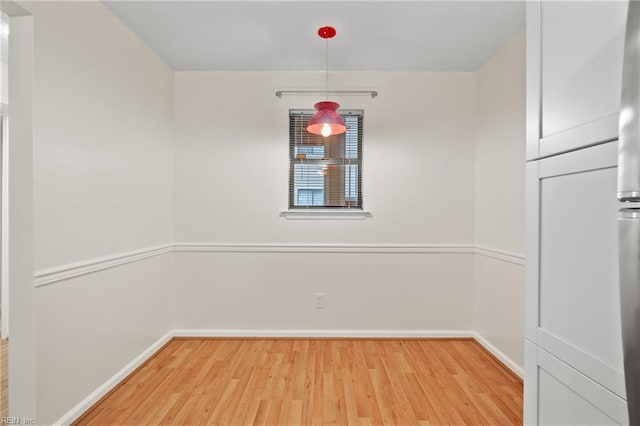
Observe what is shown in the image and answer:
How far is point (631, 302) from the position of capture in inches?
22.6

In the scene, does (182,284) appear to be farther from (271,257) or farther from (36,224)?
(36,224)

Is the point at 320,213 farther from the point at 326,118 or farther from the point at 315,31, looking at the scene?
the point at 315,31

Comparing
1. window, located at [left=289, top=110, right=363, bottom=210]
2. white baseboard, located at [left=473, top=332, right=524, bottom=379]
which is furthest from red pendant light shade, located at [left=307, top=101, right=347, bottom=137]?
white baseboard, located at [left=473, top=332, right=524, bottom=379]

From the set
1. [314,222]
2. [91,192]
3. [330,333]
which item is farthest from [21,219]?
[330,333]

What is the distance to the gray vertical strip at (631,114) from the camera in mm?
564

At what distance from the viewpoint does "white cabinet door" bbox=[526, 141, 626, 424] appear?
715 millimetres

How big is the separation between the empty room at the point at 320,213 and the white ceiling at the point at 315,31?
0.07ft

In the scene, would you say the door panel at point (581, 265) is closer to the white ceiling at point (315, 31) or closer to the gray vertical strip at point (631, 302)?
the gray vertical strip at point (631, 302)

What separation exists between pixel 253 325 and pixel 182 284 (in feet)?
2.57

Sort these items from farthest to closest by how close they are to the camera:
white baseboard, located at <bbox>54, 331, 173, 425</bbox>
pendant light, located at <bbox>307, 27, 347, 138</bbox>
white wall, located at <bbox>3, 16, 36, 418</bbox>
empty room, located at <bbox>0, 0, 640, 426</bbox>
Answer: pendant light, located at <bbox>307, 27, 347, 138</bbox> → white baseboard, located at <bbox>54, 331, 173, 425</bbox> → white wall, located at <bbox>3, 16, 36, 418</bbox> → empty room, located at <bbox>0, 0, 640, 426</bbox>

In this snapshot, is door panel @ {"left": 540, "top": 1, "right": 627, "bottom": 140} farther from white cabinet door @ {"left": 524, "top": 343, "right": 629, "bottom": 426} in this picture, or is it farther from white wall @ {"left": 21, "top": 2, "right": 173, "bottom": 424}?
white wall @ {"left": 21, "top": 2, "right": 173, "bottom": 424}

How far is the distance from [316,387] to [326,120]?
1.85 meters

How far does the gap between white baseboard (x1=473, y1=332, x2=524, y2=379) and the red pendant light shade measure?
216 centimetres

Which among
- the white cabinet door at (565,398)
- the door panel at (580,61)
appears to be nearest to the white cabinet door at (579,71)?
the door panel at (580,61)
